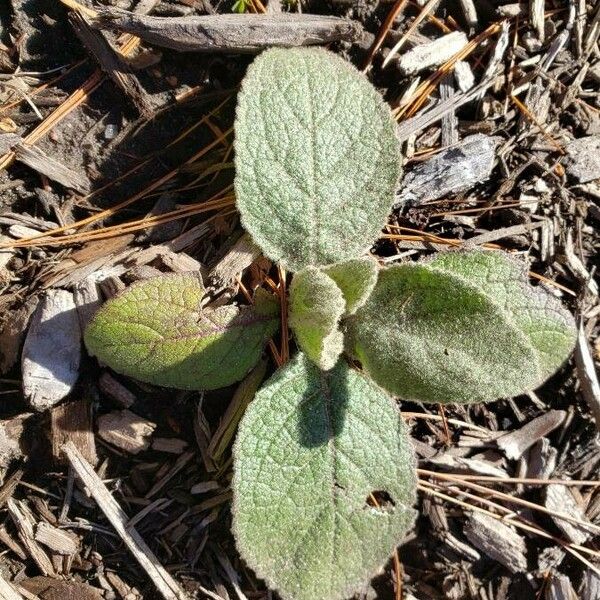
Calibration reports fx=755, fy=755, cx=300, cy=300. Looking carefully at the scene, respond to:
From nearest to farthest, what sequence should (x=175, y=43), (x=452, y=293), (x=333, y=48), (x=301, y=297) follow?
(x=452, y=293) → (x=301, y=297) → (x=175, y=43) → (x=333, y=48)

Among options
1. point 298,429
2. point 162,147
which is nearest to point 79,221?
point 162,147

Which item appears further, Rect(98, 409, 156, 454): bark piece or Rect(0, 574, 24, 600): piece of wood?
Rect(98, 409, 156, 454): bark piece

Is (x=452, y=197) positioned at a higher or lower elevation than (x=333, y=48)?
lower

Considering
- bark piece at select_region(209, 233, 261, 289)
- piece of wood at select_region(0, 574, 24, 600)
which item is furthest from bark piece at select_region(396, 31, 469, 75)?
piece of wood at select_region(0, 574, 24, 600)

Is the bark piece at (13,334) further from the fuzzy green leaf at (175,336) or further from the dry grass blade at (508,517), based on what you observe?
the dry grass blade at (508,517)

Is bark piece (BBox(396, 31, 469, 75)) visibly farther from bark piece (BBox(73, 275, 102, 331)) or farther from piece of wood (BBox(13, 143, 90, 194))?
bark piece (BBox(73, 275, 102, 331))

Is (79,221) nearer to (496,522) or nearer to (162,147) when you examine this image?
(162,147)

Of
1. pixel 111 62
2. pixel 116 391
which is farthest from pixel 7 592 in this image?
pixel 111 62
